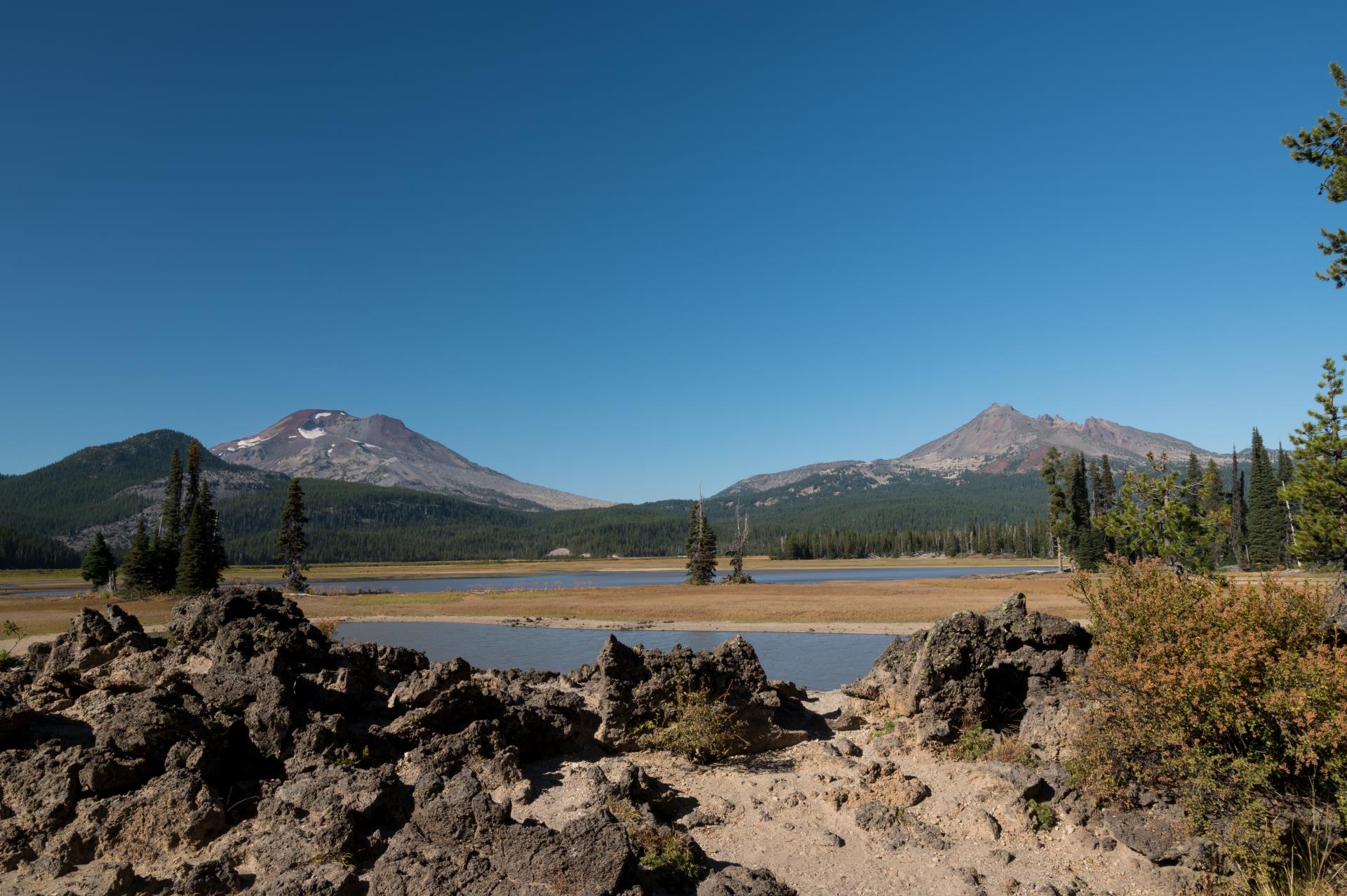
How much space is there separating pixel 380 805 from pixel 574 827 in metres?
3.55

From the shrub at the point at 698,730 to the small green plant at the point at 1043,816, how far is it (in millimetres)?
5260

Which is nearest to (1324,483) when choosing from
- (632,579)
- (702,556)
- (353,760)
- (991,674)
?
(991,674)

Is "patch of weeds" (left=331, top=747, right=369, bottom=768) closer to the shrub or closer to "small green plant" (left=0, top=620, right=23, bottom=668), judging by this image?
the shrub

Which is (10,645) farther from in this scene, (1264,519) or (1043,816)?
(1264,519)

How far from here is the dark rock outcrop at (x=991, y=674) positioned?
14.7m

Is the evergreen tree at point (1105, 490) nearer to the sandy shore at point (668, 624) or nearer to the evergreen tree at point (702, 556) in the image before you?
the evergreen tree at point (702, 556)

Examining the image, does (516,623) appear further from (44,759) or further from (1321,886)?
(1321,886)

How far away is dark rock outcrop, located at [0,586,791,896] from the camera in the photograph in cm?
845

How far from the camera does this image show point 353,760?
11.8m

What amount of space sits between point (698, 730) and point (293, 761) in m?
6.72

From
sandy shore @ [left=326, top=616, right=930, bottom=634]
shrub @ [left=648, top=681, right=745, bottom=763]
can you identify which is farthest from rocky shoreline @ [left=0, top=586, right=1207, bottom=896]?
sandy shore @ [left=326, top=616, right=930, bottom=634]

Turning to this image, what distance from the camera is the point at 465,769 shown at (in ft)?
35.7

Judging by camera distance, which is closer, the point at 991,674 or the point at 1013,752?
the point at 1013,752

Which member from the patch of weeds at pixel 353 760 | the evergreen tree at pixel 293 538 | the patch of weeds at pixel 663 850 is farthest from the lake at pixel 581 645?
the evergreen tree at pixel 293 538
